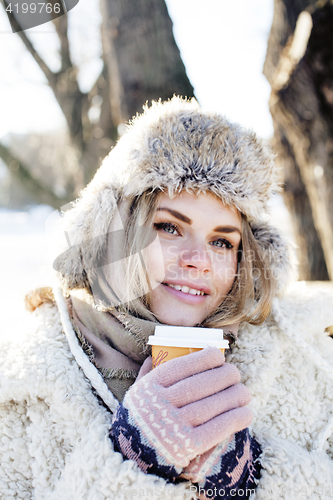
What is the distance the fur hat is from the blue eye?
151 millimetres

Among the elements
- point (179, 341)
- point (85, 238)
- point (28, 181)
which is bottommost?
point (179, 341)

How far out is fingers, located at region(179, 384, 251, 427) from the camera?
101 centimetres

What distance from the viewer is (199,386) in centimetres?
106

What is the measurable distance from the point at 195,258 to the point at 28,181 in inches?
231

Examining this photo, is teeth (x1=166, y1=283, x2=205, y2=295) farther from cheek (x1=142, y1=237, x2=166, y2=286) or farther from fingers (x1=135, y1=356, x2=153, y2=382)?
fingers (x1=135, y1=356, x2=153, y2=382)

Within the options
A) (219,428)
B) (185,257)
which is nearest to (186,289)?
(185,257)

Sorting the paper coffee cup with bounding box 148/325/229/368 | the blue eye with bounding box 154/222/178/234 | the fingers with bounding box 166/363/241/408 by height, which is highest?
the blue eye with bounding box 154/222/178/234

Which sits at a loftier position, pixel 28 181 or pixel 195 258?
pixel 28 181

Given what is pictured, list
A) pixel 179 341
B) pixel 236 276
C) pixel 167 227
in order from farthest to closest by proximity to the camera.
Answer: pixel 236 276 < pixel 167 227 < pixel 179 341

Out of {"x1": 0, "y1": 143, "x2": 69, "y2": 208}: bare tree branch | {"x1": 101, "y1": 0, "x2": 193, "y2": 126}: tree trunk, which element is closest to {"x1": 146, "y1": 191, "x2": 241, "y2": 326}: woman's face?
{"x1": 101, "y1": 0, "x2": 193, "y2": 126}: tree trunk

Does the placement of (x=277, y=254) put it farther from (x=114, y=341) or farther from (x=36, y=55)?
(x=36, y=55)

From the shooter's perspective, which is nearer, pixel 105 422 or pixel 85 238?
pixel 105 422

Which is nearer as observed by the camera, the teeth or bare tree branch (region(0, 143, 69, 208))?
the teeth

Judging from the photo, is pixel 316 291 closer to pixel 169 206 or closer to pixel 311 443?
pixel 311 443
